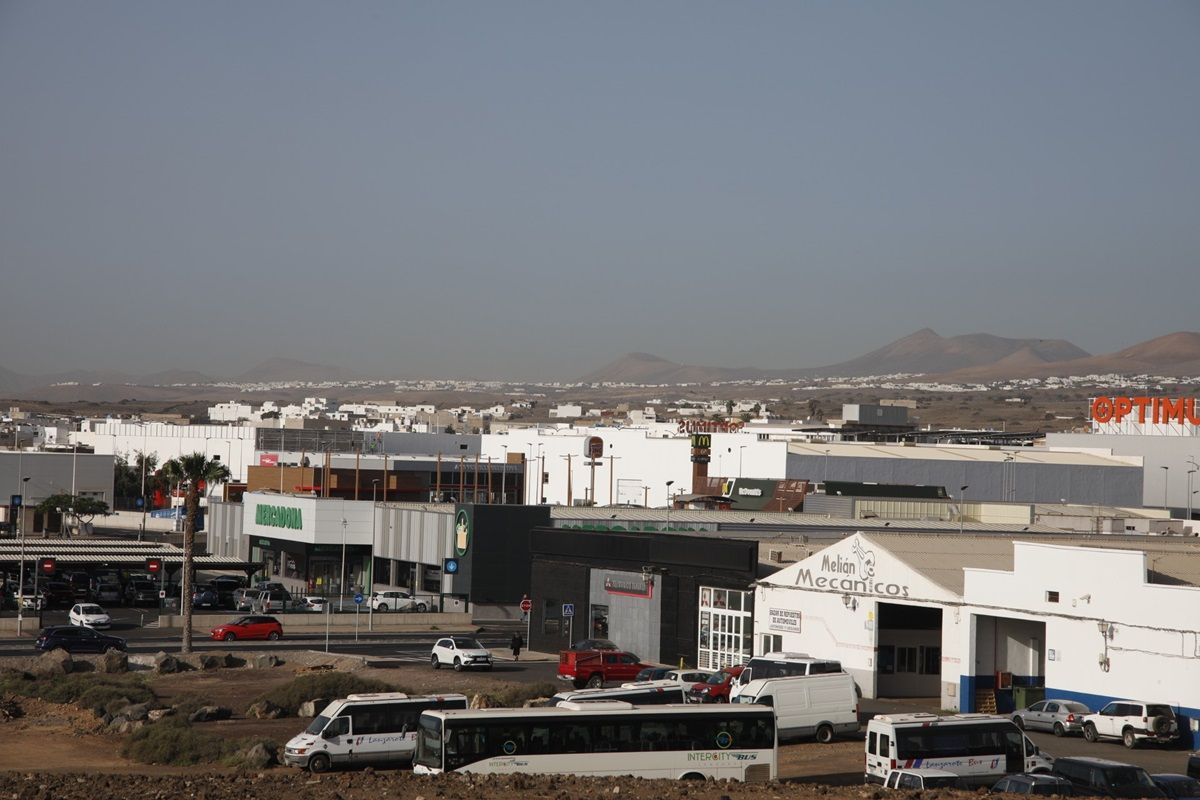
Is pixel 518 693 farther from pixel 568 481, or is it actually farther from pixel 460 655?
pixel 568 481

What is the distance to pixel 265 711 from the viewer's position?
4188cm

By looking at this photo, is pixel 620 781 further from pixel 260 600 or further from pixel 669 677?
pixel 260 600

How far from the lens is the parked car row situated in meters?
35.9

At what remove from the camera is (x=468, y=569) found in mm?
73500

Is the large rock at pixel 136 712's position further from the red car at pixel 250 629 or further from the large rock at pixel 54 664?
the red car at pixel 250 629

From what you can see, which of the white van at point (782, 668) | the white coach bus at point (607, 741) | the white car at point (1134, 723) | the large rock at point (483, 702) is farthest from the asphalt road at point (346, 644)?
the white coach bus at point (607, 741)

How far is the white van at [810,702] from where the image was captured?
35531 mm

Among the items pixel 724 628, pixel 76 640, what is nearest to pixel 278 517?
pixel 76 640

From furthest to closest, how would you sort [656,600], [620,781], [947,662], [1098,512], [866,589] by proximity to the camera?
[1098,512] → [656,600] → [866,589] → [947,662] → [620,781]

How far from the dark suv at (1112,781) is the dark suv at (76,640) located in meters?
38.9

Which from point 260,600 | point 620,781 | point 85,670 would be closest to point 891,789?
point 620,781

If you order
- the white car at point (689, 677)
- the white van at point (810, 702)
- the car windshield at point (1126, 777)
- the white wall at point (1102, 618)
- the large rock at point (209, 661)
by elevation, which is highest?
the white wall at point (1102, 618)

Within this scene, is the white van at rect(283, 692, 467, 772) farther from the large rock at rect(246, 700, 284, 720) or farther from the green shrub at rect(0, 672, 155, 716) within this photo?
the green shrub at rect(0, 672, 155, 716)

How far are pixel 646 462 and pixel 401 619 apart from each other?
44533 mm
